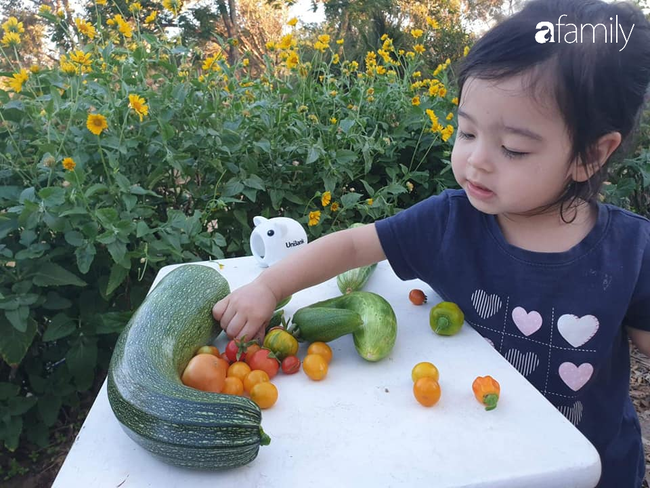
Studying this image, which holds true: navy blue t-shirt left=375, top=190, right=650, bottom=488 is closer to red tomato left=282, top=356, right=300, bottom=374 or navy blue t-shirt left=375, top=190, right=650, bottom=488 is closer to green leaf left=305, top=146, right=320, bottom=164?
red tomato left=282, top=356, right=300, bottom=374

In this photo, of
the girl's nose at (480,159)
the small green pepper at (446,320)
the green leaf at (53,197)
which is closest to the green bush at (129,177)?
the green leaf at (53,197)

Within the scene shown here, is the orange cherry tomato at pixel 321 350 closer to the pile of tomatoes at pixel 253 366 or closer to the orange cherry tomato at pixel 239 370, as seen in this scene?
the pile of tomatoes at pixel 253 366

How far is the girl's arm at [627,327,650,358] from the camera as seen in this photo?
1.24m

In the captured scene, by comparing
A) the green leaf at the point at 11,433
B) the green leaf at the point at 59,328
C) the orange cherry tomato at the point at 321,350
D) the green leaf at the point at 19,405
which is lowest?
the green leaf at the point at 11,433

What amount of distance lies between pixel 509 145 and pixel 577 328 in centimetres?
50

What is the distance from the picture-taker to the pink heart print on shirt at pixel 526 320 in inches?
48.9

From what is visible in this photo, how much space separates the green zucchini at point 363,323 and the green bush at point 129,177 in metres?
0.71

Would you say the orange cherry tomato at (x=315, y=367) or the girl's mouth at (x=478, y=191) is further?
the girl's mouth at (x=478, y=191)

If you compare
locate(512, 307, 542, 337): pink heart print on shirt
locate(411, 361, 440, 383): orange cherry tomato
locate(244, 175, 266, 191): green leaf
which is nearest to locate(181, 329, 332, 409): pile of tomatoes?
locate(411, 361, 440, 383): orange cherry tomato

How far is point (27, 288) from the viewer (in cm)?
149

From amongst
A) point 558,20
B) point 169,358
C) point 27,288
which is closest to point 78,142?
point 27,288

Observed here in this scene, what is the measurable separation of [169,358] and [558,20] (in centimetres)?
103

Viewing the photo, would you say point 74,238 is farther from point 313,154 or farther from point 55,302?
point 313,154

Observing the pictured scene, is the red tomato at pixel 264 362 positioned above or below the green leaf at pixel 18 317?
above
